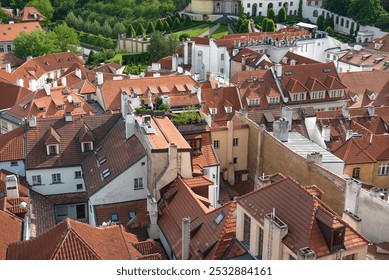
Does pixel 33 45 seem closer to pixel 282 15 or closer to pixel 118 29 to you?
pixel 118 29

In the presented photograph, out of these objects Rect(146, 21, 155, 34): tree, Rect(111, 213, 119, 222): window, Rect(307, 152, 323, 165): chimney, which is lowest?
Rect(146, 21, 155, 34): tree

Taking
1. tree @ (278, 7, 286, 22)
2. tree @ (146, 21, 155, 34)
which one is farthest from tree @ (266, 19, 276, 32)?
tree @ (146, 21, 155, 34)

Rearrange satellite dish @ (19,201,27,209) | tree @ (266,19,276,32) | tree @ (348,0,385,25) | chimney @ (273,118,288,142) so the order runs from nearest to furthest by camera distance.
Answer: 1. satellite dish @ (19,201,27,209)
2. chimney @ (273,118,288,142)
3. tree @ (266,19,276,32)
4. tree @ (348,0,385,25)

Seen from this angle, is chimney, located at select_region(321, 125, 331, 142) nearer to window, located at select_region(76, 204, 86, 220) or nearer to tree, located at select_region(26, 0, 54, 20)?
window, located at select_region(76, 204, 86, 220)

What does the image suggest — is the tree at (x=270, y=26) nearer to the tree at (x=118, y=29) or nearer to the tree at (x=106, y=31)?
the tree at (x=118, y=29)

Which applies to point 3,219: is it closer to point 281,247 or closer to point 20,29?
point 281,247

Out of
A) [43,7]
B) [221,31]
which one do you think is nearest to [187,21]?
[221,31]

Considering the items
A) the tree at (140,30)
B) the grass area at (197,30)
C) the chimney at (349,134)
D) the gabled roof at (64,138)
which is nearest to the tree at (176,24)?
the grass area at (197,30)
